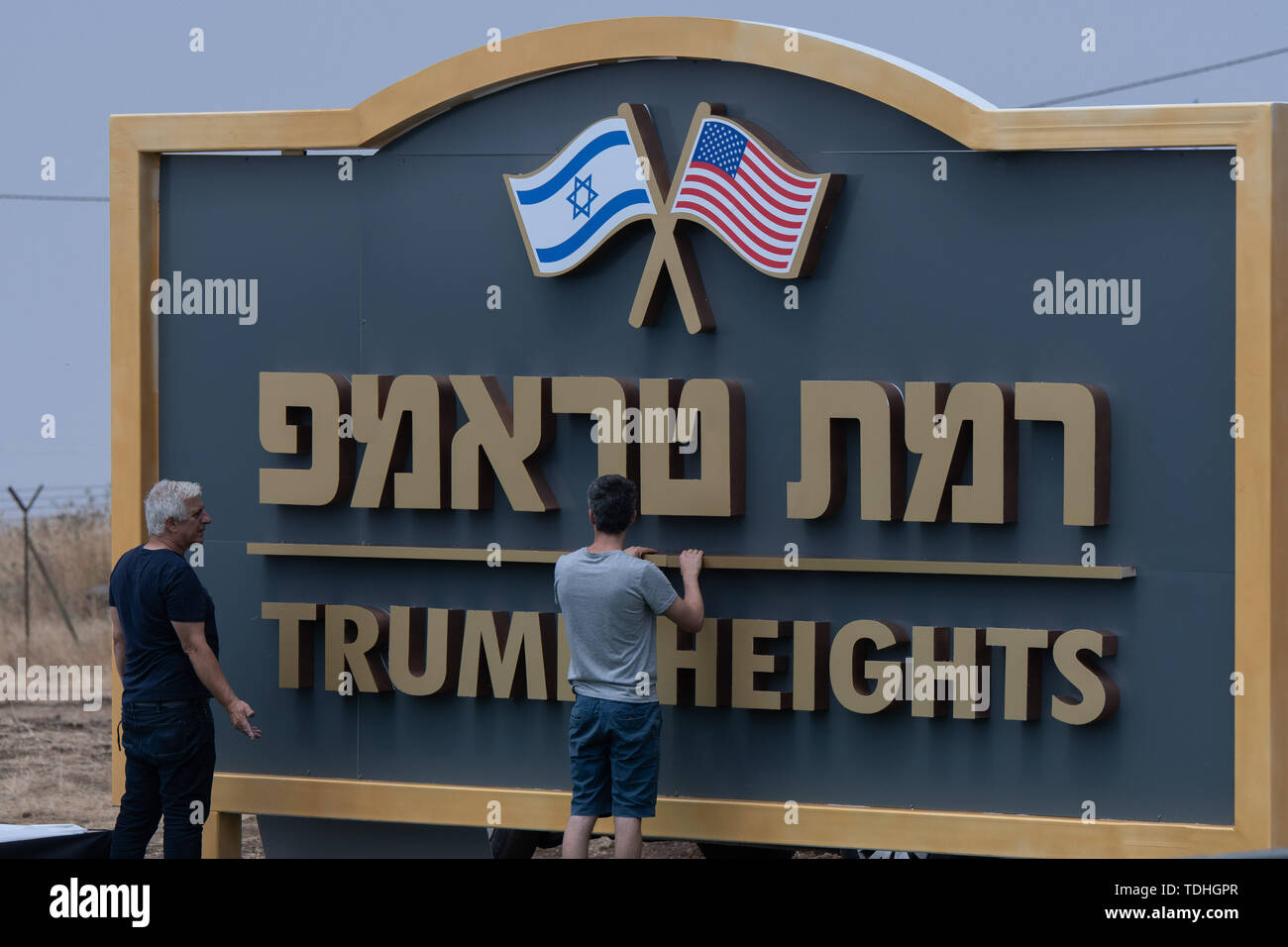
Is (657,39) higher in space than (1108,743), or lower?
higher

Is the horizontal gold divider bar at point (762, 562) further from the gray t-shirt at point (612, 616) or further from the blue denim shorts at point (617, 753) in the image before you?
the blue denim shorts at point (617, 753)

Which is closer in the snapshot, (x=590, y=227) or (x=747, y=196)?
(x=747, y=196)

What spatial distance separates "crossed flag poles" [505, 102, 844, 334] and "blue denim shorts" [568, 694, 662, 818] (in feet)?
5.66

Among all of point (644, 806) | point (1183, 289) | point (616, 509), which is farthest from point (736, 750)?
point (1183, 289)

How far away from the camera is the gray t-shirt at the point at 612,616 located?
6930mm

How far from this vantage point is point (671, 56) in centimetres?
755

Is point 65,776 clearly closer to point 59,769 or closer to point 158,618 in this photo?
point 59,769

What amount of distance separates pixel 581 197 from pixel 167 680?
2.77 meters

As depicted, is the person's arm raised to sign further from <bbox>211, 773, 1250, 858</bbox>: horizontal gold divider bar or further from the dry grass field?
the dry grass field

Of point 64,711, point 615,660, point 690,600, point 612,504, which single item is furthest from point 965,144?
point 64,711

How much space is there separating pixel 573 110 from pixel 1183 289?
280 cm

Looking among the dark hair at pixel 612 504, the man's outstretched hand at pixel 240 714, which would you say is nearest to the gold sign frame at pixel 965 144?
the man's outstretched hand at pixel 240 714

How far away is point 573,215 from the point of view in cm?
773

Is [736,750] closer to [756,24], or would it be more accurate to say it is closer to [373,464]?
[373,464]
